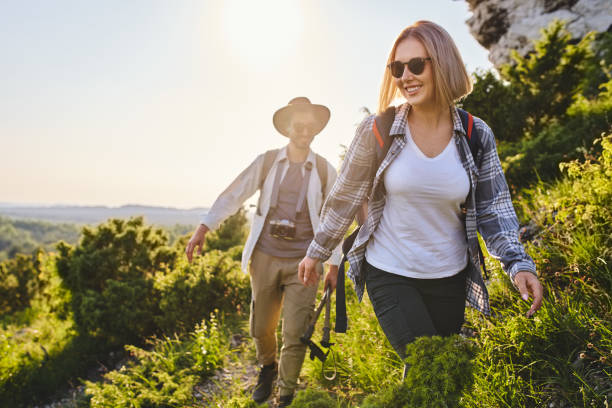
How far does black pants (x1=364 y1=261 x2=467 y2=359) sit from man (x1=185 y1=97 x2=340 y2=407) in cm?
125

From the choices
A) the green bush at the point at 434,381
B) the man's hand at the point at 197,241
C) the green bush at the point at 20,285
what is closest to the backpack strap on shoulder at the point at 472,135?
the green bush at the point at 434,381

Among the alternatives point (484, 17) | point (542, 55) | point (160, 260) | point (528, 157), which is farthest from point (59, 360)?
point (484, 17)

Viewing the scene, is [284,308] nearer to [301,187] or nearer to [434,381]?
[301,187]

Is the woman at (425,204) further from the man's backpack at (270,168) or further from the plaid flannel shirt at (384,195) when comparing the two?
the man's backpack at (270,168)

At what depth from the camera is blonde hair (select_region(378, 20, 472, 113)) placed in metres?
1.72

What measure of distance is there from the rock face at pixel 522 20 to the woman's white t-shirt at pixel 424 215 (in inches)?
923

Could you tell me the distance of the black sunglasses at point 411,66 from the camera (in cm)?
173

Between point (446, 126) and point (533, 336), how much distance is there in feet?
5.19

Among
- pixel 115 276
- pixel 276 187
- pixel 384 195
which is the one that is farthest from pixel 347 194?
pixel 115 276

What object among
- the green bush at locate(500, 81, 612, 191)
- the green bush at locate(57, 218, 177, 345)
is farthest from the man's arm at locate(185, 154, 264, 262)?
the green bush at locate(57, 218, 177, 345)

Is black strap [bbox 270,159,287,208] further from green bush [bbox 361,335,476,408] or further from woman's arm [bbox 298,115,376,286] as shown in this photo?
green bush [bbox 361,335,476,408]

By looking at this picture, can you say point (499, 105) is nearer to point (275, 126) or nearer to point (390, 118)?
point (275, 126)

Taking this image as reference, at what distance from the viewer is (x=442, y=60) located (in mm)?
1730

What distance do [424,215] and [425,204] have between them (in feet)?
0.20
